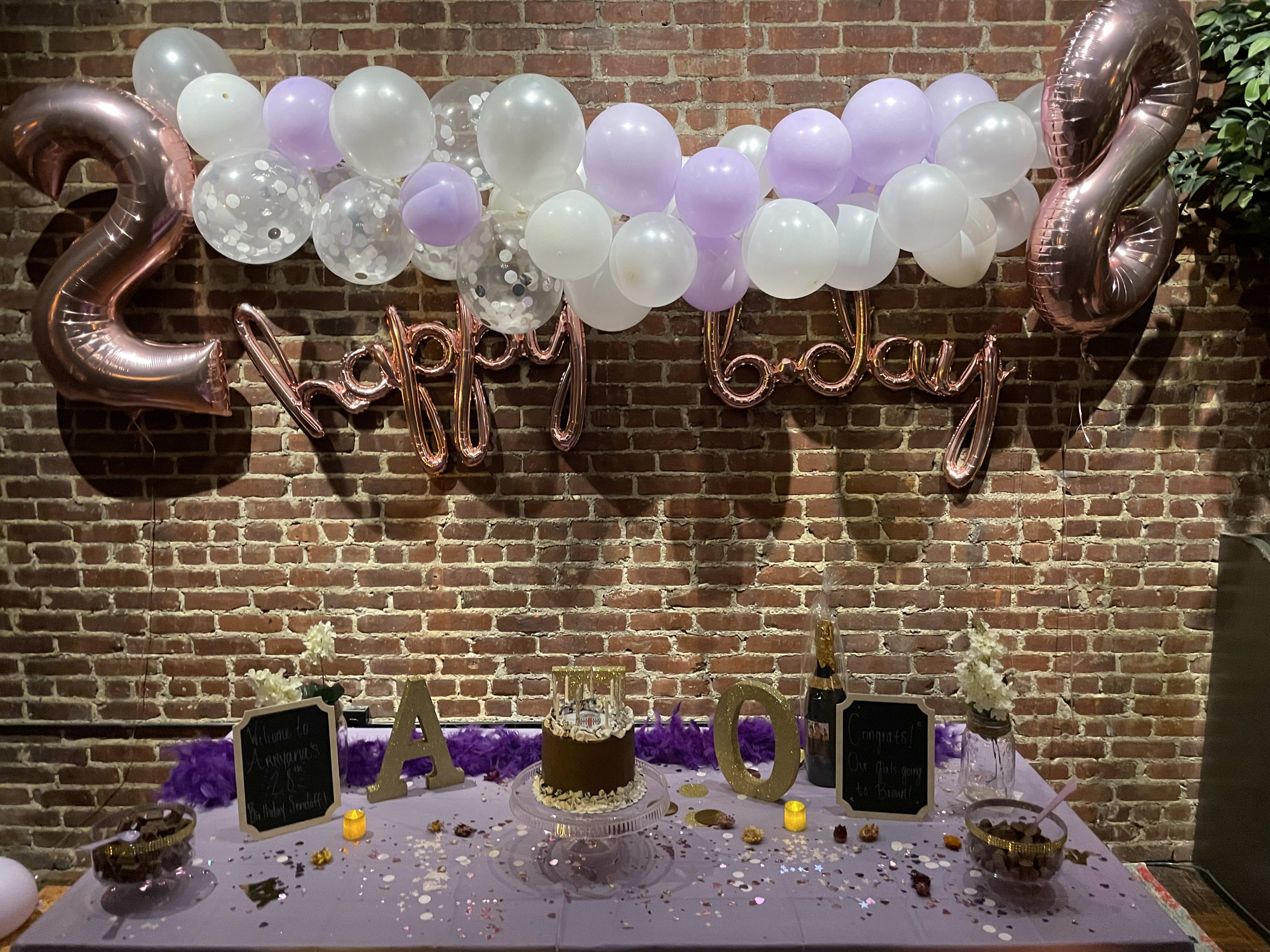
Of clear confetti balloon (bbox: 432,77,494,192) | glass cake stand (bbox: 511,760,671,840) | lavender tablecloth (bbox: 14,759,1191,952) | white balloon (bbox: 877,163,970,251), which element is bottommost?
lavender tablecloth (bbox: 14,759,1191,952)

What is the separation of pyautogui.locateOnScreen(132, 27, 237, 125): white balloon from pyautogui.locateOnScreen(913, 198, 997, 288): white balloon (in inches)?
78.0

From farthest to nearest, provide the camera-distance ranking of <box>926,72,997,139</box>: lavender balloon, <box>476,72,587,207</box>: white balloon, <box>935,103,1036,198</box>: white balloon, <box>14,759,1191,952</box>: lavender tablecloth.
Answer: <box>926,72,997,139</box>: lavender balloon → <box>935,103,1036,198</box>: white balloon → <box>476,72,587,207</box>: white balloon → <box>14,759,1191,952</box>: lavender tablecloth

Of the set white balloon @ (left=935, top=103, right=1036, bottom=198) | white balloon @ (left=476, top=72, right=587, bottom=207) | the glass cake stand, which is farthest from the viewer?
white balloon @ (left=935, top=103, right=1036, bottom=198)

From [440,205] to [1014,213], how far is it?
4.93 ft

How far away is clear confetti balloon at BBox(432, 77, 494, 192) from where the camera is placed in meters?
2.10

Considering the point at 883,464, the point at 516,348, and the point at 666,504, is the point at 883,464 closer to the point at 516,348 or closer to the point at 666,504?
the point at 666,504

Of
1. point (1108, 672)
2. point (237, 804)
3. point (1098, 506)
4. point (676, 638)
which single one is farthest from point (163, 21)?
point (1108, 672)

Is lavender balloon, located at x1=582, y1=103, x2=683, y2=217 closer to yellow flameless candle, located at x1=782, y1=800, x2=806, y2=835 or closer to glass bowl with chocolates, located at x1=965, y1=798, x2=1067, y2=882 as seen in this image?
yellow flameless candle, located at x1=782, y1=800, x2=806, y2=835

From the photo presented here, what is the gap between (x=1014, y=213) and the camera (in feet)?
7.27

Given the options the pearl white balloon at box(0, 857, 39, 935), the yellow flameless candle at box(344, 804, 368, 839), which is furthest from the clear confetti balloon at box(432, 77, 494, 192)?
the pearl white balloon at box(0, 857, 39, 935)

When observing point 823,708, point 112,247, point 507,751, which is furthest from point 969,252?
point 112,247

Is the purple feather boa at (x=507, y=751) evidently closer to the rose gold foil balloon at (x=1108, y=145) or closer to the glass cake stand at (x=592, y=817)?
the glass cake stand at (x=592, y=817)

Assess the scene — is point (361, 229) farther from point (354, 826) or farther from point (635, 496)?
point (354, 826)

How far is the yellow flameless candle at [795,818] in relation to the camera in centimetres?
197
